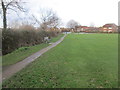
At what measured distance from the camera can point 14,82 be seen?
3.94 m

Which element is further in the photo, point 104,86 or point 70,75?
point 70,75

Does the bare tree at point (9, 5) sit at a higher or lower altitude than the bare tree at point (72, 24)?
lower

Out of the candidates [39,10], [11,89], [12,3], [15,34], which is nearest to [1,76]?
[11,89]

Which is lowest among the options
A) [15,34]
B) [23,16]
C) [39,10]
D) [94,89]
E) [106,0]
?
[94,89]

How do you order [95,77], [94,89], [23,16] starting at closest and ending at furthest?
1. [94,89]
2. [95,77]
3. [23,16]

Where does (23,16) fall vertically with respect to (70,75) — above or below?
above

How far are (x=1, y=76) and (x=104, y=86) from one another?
3954 millimetres

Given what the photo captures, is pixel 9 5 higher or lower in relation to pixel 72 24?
lower

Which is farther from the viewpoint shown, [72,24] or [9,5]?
[72,24]

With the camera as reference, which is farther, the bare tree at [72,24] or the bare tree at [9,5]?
the bare tree at [72,24]

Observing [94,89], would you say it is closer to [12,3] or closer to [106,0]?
[106,0]

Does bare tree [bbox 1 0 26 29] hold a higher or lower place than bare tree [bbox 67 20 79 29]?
lower

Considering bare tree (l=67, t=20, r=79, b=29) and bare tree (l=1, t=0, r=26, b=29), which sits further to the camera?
bare tree (l=67, t=20, r=79, b=29)

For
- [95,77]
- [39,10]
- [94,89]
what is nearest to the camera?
[94,89]
